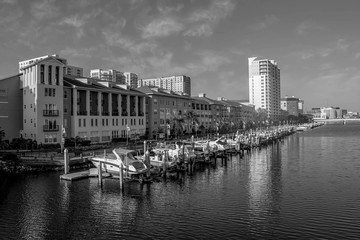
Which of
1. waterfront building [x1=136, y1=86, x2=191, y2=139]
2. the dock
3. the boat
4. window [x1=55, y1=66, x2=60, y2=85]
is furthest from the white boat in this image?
waterfront building [x1=136, y1=86, x2=191, y2=139]

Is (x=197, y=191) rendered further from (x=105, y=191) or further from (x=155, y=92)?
(x=155, y=92)

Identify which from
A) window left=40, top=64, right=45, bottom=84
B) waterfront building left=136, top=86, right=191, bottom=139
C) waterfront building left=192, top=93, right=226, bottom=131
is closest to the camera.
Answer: window left=40, top=64, right=45, bottom=84

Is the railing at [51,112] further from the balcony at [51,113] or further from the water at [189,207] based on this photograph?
the water at [189,207]

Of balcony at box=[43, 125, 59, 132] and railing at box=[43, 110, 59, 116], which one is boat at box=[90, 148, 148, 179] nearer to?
balcony at box=[43, 125, 59, 132]

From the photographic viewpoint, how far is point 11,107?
237 feet

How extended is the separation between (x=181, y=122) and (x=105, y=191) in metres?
80.0

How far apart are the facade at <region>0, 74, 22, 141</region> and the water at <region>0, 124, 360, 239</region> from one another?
88.9ft

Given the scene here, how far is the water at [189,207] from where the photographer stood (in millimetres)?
26734

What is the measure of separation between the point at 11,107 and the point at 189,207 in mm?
56763

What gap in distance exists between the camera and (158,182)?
4666 centimetres

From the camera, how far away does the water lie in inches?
1053

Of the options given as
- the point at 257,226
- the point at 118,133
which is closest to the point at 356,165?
the point at 257,226

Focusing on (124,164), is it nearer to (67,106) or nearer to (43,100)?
(43,100)

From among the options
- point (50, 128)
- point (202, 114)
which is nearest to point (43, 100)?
point (50, 128)
